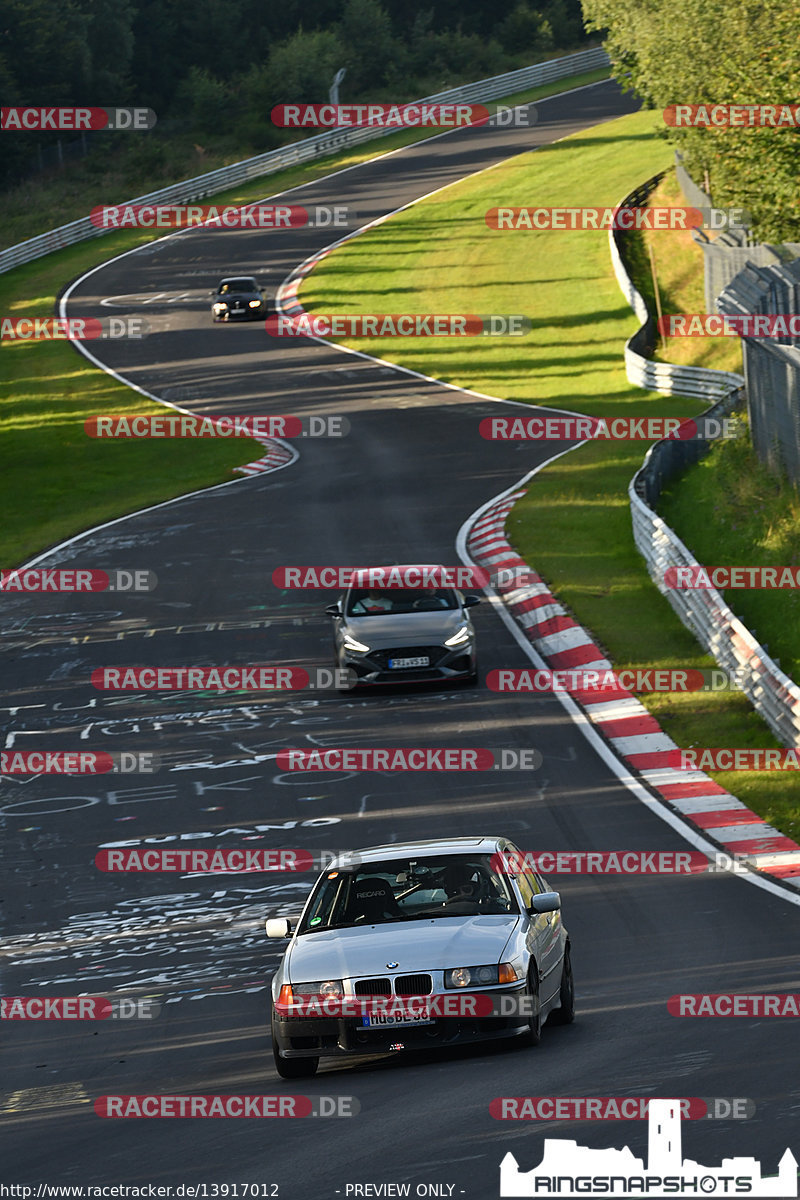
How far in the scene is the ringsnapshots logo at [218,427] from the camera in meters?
41.3

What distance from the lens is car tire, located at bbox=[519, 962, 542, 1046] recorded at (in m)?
8.93

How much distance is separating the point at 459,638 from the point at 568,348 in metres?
29.1

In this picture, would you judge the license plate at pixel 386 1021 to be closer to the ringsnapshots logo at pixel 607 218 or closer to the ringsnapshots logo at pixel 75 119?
the ringsnapshots logo at pixel 607 218

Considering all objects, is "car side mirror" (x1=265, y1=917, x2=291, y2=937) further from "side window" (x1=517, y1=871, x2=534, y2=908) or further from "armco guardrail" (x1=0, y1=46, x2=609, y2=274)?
"armco guardrail" (x1=0, y1=46, x2=609, y2=274)

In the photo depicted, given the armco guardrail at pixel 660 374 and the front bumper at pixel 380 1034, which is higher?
the armco guardrail at pixel 660 374

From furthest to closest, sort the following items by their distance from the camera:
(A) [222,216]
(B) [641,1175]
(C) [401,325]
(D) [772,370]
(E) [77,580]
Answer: (A) [222,216], (C) [401,325], (E) [77,580], (D) [772,370], (B) [641,1175]

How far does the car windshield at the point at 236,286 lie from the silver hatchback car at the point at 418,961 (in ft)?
155

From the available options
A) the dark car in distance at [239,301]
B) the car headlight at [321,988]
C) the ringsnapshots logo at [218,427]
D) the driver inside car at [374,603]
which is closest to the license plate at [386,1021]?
the car headlight at [321,988]

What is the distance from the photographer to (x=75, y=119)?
8706 cm

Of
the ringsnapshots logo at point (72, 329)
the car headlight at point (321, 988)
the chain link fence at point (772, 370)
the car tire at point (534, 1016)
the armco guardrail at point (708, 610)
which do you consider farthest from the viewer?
the ringsnapshots logo at point (72, 329)

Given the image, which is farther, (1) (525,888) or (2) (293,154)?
(2) (293,154)

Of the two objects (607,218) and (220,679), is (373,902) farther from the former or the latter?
(607,218)

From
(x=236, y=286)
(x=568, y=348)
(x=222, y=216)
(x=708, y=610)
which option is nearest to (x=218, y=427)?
(x=568, y=348)

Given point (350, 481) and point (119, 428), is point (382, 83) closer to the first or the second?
point (119, 428)
